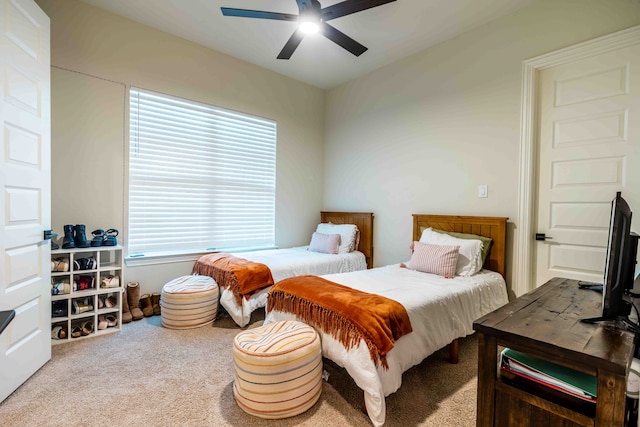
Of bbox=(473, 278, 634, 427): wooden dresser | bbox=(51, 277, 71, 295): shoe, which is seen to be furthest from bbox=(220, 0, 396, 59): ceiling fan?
bbox=(51, 277, 71, 295): shoe

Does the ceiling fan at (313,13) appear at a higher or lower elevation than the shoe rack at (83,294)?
higher

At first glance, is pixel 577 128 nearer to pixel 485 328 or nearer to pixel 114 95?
pixel 485 328

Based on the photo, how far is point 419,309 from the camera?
1.87 m

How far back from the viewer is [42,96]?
6.75 feet

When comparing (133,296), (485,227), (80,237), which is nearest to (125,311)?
(133,296)

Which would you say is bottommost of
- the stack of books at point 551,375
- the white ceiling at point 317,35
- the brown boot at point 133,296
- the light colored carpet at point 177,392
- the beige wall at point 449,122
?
the light colored carpet at point 177,392

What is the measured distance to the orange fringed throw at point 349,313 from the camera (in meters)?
1.58

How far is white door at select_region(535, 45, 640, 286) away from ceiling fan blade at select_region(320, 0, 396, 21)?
1690 mm

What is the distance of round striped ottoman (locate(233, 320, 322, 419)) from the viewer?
1.56 meters

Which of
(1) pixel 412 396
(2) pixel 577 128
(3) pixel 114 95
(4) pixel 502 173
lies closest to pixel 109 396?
(1) pixel 412 396

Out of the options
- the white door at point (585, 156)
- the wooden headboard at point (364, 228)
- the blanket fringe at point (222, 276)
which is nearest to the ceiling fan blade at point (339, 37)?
the white door at point (585, 156)

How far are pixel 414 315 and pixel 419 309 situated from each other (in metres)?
0.07

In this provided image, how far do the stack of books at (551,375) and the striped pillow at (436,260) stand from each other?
4.45 ft

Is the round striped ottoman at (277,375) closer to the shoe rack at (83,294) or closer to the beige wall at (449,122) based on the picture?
the shoe rack at (83,294)
